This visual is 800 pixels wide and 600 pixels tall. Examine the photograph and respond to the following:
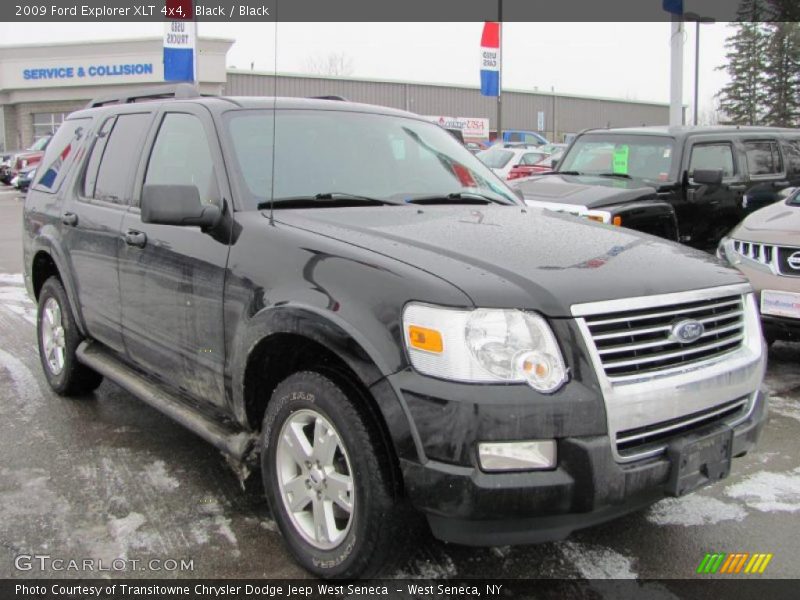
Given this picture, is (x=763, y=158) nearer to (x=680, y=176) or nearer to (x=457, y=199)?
(x=680, y=176)

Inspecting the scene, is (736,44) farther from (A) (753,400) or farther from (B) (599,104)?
(A) (753,400)

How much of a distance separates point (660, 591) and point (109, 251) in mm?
3188

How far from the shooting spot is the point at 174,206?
3135 millimetres

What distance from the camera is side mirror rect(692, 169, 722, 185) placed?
7746 mm

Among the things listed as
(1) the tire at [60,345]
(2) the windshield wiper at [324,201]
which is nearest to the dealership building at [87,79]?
(1) the tire at [60,345]

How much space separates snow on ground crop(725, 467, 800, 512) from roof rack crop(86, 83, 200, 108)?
3.50 m

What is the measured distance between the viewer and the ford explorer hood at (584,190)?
7340 millimetres

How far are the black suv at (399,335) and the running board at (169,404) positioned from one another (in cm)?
2

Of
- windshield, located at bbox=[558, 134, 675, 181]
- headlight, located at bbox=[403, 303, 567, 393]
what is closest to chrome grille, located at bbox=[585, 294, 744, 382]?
headlight, located at bbox=[403, 303, 567, 393]

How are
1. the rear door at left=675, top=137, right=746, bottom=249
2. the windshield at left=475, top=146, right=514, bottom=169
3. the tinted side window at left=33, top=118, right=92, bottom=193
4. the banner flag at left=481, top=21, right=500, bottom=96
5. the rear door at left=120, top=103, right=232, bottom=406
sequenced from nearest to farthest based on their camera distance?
the rear door at left=120, top=103, right=232, bottom=406 < the tinted side window at left=33, top=118, right=92, bottom=193 < the rear door at left=675, top=137, right=746, bottom=249 < the windshield at left=475, top=146, right=514, bottom=169 < the banner flag at left=481, top=21, right=500, bottom=96

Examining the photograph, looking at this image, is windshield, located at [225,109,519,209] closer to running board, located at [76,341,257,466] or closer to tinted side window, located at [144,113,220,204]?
tinted side window, located at [144,113,220,204]

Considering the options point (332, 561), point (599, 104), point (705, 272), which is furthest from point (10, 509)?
point (599, 104)

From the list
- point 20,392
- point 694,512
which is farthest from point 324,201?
point 20,392

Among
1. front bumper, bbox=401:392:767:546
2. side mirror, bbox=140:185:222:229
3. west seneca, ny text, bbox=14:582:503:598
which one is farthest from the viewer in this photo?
side mirror, bbox=140:185:222:229
